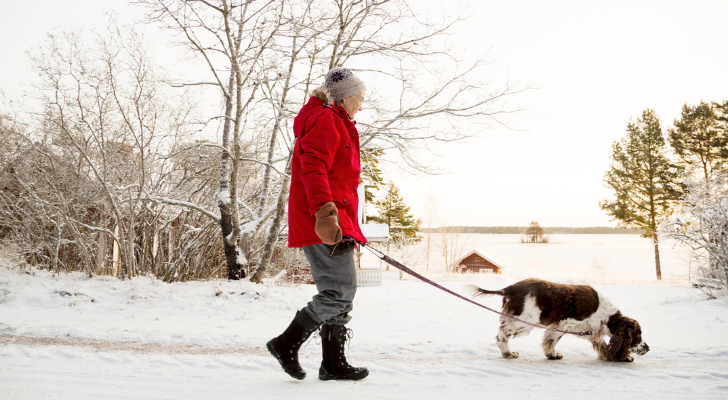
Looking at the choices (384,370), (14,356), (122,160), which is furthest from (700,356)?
(122,160)

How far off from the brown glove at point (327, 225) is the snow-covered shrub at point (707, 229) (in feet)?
31.8

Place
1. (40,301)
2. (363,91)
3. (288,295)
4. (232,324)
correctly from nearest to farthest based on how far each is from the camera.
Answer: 1. (363,91)
2. (232,324)
3. (40,301)
4. (288,295)

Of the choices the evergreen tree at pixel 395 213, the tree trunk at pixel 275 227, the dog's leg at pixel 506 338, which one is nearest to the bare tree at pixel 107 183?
the tree trunk at pixel 275 227

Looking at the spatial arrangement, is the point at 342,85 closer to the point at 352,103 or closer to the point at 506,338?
the point at 352,103

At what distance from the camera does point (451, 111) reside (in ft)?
24.7

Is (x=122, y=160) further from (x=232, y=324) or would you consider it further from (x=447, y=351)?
(x=447, y=351)

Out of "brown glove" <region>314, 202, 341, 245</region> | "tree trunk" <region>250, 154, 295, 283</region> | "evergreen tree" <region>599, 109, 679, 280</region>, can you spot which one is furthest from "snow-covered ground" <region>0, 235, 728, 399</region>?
"evergreen tree" <region>599, 109, 679, 280</region>

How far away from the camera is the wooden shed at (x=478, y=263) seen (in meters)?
32.6

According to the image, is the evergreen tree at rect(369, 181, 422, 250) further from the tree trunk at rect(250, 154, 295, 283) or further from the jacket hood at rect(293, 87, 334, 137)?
the jacket hood at rect(293, 87, 334, 137)

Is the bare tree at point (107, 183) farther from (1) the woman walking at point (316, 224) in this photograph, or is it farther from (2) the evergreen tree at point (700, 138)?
(2) the evergreen tree at point (700, 138)

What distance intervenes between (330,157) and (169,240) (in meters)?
10.8

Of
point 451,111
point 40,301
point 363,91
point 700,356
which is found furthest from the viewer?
point 451,111

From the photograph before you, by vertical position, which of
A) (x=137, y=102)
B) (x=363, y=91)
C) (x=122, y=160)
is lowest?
(x=363, y=91)

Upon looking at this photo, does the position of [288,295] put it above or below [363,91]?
below
